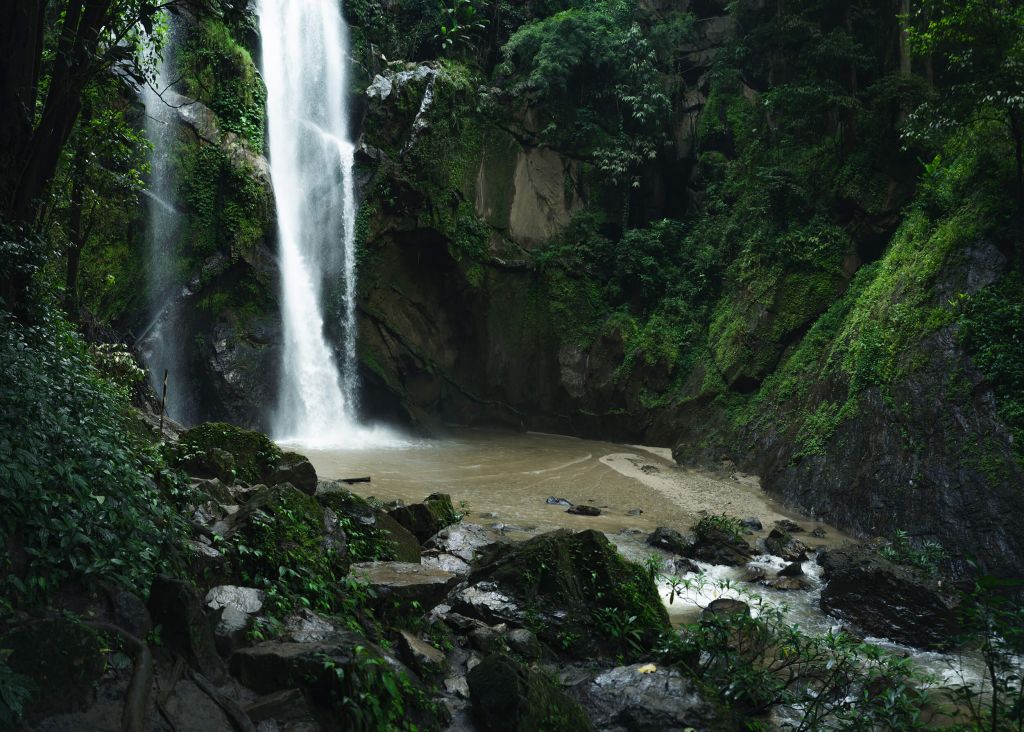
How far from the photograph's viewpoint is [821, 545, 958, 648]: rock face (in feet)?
22.4

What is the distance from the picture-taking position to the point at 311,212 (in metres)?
19.5

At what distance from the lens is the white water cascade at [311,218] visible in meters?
18.7

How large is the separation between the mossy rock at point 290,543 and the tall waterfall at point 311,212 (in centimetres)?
1258

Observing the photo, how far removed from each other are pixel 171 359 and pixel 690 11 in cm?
1982

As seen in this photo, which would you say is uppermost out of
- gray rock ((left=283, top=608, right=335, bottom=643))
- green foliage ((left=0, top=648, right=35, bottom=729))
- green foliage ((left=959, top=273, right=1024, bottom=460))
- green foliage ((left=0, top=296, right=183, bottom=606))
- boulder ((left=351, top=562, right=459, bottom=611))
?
green foliage ((left=959, top=273, right=1024, bottom=460))

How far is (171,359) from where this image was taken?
16594 millimetres

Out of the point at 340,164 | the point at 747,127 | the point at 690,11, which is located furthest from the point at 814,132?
the point at 340,164

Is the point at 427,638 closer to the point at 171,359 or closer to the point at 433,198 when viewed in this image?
the point at 171,359

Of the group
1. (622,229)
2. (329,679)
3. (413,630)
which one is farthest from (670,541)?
(622,229)

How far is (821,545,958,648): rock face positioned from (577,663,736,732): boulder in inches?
128

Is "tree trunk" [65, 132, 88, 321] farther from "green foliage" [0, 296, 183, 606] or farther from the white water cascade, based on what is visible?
the white water cascade

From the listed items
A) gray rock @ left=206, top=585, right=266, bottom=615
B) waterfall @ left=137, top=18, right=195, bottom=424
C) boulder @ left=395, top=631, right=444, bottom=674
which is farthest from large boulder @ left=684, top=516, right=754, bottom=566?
waterfall @ left=137, top=18, right=195, bottom=424

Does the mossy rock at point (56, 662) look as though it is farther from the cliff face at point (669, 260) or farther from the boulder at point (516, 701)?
the cliff face at point (669, 260)

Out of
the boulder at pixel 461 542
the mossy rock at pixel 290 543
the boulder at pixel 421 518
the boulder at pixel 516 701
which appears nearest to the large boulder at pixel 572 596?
the boulder at pixel 461 542
